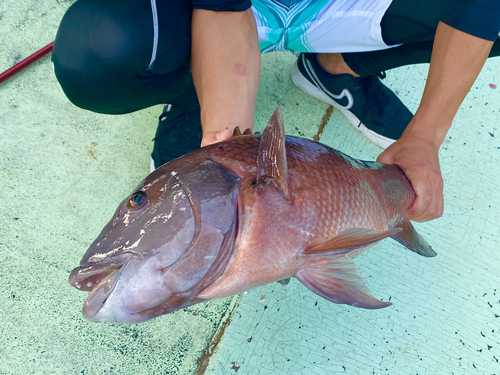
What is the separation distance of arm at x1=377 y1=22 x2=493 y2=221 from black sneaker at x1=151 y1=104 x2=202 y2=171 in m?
0.97

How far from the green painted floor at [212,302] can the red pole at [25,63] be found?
5 centimetres

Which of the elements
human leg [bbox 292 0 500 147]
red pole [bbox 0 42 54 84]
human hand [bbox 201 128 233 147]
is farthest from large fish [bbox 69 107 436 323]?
red pole [bbox 0 42 54 84]

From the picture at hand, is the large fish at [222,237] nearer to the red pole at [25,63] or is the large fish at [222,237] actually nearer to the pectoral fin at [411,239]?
the pectoral fin at [411,239]

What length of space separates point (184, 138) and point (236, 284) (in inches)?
43.9

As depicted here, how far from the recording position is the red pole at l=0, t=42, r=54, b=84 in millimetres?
1937

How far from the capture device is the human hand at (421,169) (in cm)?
131

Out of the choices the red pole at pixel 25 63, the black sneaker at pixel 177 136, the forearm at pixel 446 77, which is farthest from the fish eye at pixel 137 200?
the red pole at pixel 25 63

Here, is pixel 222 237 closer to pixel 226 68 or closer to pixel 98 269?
pixel 98 269

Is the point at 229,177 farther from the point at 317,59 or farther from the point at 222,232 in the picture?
the point at 317,59

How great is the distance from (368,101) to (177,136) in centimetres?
115

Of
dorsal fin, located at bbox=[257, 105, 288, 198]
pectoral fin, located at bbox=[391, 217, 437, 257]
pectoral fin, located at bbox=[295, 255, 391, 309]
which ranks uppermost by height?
dorsal fin, located at bbox=[257, 105, 288, 198]

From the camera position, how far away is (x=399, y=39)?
5.52 ft

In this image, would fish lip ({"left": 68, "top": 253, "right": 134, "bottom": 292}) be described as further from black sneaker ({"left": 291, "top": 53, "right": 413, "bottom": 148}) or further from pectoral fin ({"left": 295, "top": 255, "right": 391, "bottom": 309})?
black sneaker ({"left": 291, "top": 53, "right": 413, "bottom": 148})

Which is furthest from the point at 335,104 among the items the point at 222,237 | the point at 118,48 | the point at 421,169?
the point at 222,237
